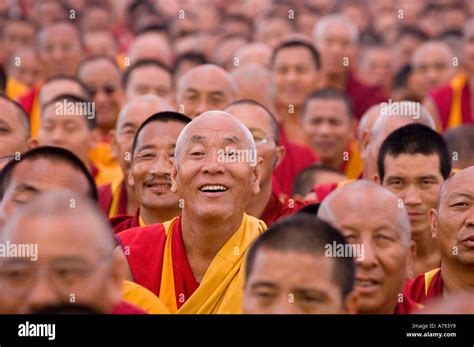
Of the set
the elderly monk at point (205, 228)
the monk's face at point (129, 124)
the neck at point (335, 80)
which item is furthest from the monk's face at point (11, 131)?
the neck at point (335, 80)

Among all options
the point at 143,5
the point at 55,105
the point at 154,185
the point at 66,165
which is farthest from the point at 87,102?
the point at 143,5

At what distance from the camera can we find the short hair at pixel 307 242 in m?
6.70

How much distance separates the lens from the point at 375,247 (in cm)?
772

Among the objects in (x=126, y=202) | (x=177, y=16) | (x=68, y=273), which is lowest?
(x=68, y=273)

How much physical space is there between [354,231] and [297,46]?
7.55m

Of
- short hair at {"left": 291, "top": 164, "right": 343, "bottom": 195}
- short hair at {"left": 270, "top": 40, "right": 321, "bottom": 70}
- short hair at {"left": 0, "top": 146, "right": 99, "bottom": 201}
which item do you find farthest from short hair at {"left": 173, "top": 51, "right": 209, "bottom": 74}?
short hair at {"left": 0, "top": 146, "right": 99, "bottom": 201}

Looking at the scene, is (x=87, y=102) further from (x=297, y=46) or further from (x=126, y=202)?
(x=297, y=46)

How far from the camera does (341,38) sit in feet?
55.0

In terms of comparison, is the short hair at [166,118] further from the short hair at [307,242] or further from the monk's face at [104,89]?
the monk's face at [104,89]

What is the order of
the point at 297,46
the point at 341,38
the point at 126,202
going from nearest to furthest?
the point at 126,202
the point at 297,46
the point at 341,38

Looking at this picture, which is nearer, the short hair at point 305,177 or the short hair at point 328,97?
the short hair at point 305,177

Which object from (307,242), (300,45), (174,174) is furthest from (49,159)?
(300,45)

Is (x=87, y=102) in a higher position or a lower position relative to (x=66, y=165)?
higher

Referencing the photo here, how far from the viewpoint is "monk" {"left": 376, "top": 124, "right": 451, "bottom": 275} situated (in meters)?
9.48
